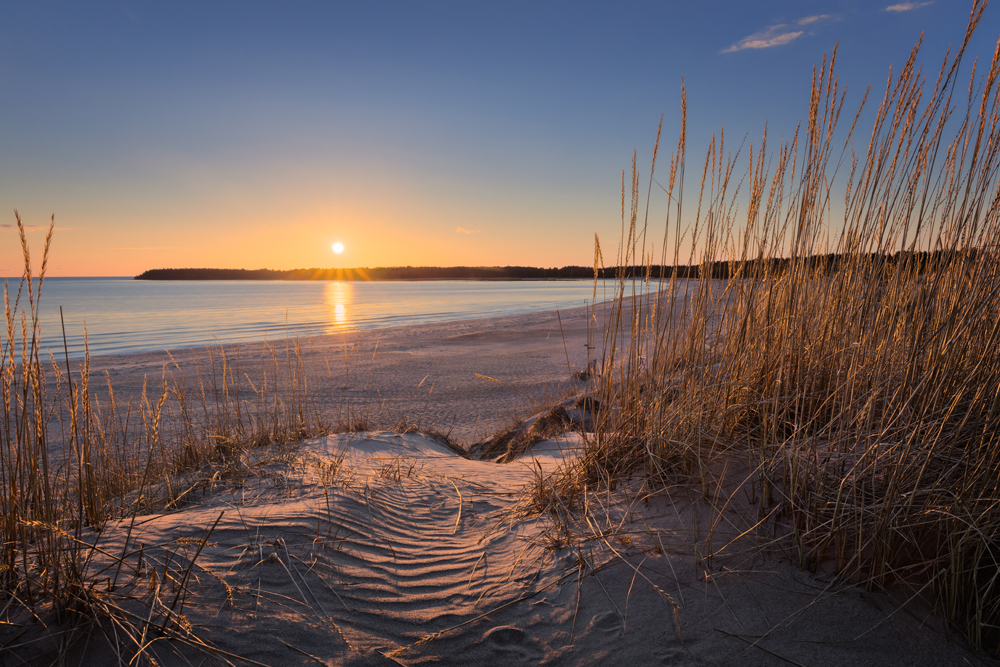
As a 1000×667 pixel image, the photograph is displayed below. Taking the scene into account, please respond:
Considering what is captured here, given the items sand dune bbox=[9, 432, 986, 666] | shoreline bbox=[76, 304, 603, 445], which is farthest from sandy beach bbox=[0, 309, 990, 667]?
shoreline bbox=[76, 304, 603, 445]

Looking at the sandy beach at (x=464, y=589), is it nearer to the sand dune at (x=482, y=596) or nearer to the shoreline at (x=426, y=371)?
the sand dune at (x=482, y=596)

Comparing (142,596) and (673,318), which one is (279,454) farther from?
(673,318)

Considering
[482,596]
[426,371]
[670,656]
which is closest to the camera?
[670,656]

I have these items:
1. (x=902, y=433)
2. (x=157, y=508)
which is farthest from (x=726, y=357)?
(x=157, y=508)

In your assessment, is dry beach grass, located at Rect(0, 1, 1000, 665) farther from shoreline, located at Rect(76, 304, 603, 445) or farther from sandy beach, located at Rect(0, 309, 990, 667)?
shoreline, located at Rect(76, 304, 603, 445)

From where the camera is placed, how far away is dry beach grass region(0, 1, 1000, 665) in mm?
1361

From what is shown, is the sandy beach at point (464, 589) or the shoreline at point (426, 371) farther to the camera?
the shoreline at point (426, 371)

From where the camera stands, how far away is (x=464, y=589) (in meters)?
1.81

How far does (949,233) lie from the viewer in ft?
6.12

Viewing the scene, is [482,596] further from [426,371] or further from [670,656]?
[426,371]

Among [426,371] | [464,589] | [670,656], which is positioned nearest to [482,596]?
[464,589]

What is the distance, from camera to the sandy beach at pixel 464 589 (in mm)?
1361

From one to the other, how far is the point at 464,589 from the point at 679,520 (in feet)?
2.82

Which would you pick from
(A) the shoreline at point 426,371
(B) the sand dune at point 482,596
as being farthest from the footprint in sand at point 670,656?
(A) the shoreline at point 426,371
